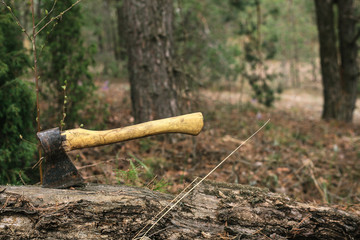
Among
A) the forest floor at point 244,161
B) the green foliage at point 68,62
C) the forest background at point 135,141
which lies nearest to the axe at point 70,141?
the forest background at point 135,141

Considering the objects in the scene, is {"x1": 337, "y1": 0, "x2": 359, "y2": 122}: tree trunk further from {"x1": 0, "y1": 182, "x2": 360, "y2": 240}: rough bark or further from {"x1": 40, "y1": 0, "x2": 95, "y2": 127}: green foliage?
{"x1": 0, "y1": 182, "x2": 360, "y2": 240}: rough bark

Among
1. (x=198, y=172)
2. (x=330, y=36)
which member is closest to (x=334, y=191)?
(x=198, y=172)

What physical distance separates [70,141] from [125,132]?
1.09 feet

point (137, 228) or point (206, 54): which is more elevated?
point (206, 54)

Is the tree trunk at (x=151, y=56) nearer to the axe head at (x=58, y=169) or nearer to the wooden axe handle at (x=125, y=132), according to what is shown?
the wooden axe handle at (x=125, y=132)

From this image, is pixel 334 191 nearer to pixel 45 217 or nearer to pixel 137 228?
pixel 137 228

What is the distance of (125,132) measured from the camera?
1.86 meters

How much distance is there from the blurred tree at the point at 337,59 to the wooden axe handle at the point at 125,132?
22.3 ft

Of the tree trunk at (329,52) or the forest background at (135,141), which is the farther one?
the tree trunk at (329,52)

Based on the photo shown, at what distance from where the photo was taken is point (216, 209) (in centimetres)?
171

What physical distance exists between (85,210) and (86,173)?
1.61 metres

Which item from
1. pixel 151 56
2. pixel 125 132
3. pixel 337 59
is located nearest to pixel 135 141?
pixel 151 56

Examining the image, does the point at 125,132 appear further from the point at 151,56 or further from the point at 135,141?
the point at 151,56

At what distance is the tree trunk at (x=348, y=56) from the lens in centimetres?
733
